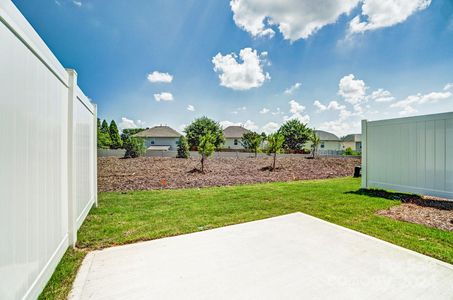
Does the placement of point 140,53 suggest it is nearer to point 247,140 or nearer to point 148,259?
point 148,259

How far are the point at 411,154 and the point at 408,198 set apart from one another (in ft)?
4.15

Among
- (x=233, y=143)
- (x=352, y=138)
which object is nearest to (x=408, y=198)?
(x=233, y=143)

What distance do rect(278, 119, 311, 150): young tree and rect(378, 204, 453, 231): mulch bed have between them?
1329 inches

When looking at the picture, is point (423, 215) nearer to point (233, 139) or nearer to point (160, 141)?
point (233, 139)

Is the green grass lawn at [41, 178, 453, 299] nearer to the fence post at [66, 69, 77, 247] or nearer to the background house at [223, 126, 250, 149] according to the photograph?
the fence post at [66, 69, 77, 247]

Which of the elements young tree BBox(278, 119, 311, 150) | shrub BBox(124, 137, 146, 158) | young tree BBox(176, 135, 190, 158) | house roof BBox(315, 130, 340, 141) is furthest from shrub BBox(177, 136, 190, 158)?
house roof BBox(315, 130, 340, 141)

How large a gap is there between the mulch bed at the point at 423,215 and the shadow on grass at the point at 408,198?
381 millimetres

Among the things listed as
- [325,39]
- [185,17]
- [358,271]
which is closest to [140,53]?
[185,17]

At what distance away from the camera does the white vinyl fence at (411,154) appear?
5.49 m

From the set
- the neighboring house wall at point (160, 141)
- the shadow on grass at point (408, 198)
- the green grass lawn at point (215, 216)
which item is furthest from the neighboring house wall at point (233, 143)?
the shadow on grass at point (408, 198)

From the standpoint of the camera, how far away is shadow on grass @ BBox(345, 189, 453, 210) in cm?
536

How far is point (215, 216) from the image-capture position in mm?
4438

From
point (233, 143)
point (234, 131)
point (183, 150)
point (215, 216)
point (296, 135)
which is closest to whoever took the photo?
point (215, 216)

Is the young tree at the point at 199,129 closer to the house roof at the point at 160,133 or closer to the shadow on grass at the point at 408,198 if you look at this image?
the house roof at the point at 160,133
